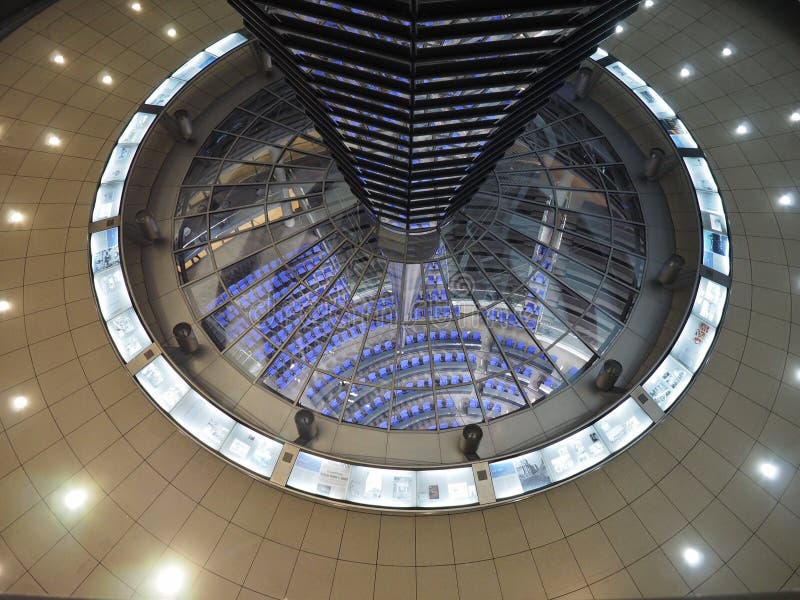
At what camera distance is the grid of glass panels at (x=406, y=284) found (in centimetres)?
1711

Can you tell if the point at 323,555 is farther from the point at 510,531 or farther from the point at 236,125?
the point at 236,125

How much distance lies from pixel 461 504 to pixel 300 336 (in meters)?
7.98

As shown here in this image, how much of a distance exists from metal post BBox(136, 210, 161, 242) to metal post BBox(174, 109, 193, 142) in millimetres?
4385

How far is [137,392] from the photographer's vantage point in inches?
585

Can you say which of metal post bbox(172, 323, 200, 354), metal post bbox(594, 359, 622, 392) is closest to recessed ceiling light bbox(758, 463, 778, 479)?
metal post bbox(594, 359, 622, 392)

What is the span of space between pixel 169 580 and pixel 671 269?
17.9 m

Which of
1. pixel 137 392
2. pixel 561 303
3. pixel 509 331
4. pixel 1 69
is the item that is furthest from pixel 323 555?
pixel 1 69

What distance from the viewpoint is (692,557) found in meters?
12.3

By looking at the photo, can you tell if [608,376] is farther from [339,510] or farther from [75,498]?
[75,498]

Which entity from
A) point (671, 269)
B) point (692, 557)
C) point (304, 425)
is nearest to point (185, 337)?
point (304, 425)

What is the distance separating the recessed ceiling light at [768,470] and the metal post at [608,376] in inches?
167

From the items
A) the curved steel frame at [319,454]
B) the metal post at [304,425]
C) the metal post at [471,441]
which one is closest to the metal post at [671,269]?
the curved steel frame at [319,454]

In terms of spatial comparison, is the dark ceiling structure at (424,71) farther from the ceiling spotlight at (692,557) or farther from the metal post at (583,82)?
the ceiling spotlight at (692,557)

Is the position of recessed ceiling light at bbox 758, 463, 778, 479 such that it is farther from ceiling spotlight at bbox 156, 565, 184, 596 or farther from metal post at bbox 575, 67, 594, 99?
metal post at bbox 575, 67, 594, 99
